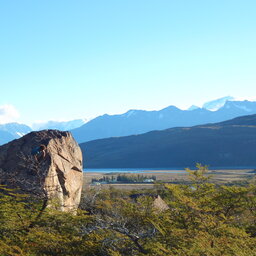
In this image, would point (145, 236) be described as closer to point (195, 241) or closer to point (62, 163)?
point (195, 241)

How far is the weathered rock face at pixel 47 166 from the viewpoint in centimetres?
1967

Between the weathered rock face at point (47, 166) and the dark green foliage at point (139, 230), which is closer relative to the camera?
the dark green foliage at point (139, 230)

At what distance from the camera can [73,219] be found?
16.4 metres

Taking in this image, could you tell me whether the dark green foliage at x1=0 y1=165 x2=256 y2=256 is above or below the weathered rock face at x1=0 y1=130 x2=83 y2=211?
below

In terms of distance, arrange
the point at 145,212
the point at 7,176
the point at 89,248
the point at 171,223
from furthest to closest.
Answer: the point at 7,176 → the point at 145,212 → the point at 171,223 → the point at 89,248

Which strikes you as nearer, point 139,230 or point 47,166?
point 139,230

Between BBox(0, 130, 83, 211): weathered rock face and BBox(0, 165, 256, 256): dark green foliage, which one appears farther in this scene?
BBox(0, 130, 83, 211): weathered rock face

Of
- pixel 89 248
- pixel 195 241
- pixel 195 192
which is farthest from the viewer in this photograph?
pixel 195 192

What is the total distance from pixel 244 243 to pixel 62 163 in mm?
11116

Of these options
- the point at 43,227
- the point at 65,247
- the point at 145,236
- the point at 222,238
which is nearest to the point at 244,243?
the point at 222,238

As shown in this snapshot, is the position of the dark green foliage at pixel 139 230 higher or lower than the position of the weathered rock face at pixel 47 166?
lower

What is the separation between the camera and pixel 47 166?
2028 cm

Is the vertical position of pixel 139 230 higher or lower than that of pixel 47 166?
lower

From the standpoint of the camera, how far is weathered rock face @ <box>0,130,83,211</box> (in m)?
19.7
